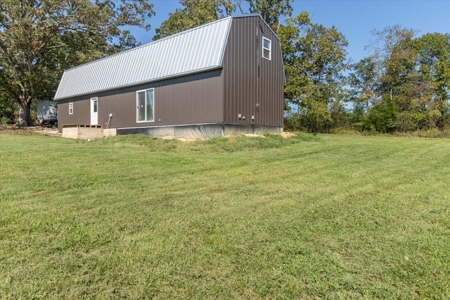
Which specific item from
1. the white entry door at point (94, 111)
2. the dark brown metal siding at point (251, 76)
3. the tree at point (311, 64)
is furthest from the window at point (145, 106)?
the tree at point (311, 64)

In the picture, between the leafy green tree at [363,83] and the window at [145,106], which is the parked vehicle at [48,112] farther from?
the leafy green tree at [363,83]

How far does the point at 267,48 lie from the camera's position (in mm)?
11688

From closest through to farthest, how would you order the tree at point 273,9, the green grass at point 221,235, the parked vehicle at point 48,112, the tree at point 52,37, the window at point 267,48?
the green grass at point 221,235, the window at point 267,48, the tree at point 52,37, the parked vehicle at point 48,112, the tree at point 273,9

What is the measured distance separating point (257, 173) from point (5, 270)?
3590mm

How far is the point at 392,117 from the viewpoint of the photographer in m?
19.3

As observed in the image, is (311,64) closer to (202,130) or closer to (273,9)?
(273,9)

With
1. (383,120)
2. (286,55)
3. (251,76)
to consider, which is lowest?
(383,120)

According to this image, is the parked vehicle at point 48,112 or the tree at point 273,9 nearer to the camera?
the parked vehicle at point 48,112

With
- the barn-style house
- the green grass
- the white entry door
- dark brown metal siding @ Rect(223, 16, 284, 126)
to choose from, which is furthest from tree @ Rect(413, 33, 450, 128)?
the white entry door

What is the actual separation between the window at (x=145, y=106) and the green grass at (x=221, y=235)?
7.36m

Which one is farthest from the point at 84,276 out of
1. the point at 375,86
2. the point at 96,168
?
the point at 375,86

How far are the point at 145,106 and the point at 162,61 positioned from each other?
1.99 m

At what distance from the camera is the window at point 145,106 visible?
11.7 m

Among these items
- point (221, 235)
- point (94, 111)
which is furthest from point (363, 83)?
point (221, 235)
